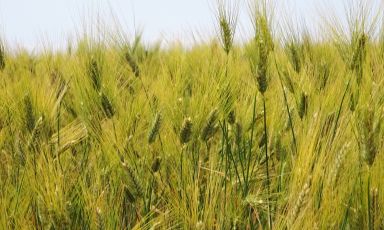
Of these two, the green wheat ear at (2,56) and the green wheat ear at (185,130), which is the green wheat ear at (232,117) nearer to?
the green wheat ear at (185,130)

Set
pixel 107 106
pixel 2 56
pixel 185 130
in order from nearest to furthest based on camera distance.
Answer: pixel 185 130, pixel 107 106, pixel 2 56

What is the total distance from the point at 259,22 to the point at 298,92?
229mm

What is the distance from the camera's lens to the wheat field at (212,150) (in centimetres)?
102

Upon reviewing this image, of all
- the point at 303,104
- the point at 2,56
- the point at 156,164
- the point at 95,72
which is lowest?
the point at 156,164

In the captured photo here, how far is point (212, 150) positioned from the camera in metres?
1.49

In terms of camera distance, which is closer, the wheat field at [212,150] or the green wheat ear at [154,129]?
the wheat field at [212,150]

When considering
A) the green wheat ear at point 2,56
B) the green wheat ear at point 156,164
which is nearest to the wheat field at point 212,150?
the green wheat ear at point 156,164

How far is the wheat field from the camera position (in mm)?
1021

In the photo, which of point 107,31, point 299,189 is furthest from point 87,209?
point 107,31

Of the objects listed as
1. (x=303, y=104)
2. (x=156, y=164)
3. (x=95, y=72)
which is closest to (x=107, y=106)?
(x=95, y=72)

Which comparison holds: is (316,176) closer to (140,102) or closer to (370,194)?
(370,194)

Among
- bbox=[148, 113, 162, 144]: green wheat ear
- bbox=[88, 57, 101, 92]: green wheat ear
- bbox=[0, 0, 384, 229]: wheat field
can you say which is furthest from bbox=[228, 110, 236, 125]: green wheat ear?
bbox=[88, 57, 101, 92]: green wheat ear

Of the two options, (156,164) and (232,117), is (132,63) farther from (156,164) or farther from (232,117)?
(156,164)

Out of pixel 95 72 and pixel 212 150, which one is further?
pixel 95 72
